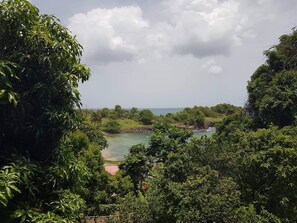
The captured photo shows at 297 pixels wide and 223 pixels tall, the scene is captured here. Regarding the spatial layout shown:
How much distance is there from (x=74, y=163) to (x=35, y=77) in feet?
5.91

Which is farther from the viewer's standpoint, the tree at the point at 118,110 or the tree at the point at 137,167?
the tree at the point at 118,110

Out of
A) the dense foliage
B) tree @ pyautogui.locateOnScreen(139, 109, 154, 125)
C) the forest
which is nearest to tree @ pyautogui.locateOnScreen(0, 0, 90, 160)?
the forest

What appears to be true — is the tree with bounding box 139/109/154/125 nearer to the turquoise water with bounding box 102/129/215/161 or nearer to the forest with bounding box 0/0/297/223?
the turquoise water with bounding box 102/129/215/161

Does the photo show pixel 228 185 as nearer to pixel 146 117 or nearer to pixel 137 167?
pixel 137 167

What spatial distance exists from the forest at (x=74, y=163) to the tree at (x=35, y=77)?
0.06 ft

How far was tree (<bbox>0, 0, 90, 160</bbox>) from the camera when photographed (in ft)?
20.0

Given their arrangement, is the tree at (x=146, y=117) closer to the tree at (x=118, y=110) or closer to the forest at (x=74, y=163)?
the tree at (x=118, y=110)

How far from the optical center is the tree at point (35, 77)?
6.10 m

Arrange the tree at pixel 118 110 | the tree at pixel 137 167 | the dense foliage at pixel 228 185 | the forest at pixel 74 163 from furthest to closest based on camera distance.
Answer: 1. the tree at pixel 118 110
2. the tree at pixel 137 167
3. the dense foliage at pixel 228 185
4. the forest at pixel 74 163

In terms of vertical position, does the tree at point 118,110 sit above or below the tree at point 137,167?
above

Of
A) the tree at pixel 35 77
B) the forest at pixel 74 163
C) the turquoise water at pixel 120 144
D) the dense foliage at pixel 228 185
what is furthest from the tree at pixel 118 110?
the tree at pixel 35 77

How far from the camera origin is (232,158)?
1321 centimetres

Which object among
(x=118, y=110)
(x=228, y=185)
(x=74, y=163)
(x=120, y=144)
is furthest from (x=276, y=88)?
(x=118, y=110)

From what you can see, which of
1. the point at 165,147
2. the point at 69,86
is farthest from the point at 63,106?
the point at 165,147
